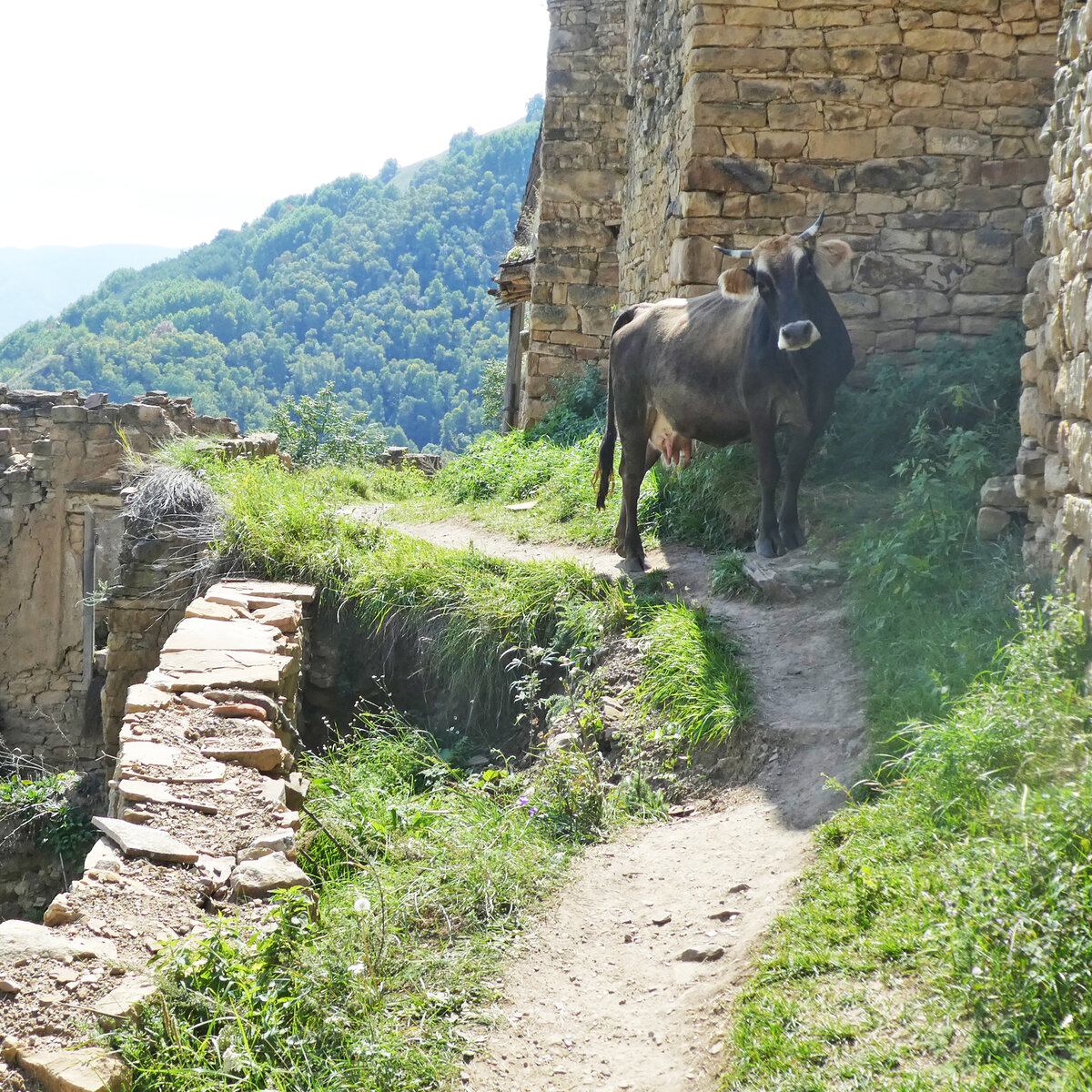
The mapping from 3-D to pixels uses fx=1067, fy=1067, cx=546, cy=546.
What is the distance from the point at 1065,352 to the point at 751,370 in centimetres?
217

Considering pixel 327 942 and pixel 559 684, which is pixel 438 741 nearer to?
pixel 559 684

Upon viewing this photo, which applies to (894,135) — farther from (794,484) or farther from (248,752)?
(248,752)

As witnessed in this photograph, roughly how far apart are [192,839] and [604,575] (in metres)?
2.99

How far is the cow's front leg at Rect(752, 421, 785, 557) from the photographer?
5.67 meters

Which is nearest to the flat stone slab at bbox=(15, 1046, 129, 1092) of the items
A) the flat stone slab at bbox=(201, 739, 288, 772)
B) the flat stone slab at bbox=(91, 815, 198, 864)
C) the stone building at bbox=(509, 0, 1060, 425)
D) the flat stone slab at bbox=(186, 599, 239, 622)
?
the flat stone slab at bbox=(91, 815, 198, 864)

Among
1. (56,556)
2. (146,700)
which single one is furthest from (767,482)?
(56,556)

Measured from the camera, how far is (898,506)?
513 centimetres

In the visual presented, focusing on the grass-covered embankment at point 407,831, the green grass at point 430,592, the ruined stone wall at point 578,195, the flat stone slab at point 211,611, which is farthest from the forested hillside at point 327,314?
the flat stone slab at point 211,611

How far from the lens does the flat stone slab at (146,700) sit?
4391mm

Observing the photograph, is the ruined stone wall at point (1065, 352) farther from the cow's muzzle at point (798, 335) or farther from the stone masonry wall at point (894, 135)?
the stone masonry wall at point (894, 135)

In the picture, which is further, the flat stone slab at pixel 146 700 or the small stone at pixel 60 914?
the flat stone slab at pixel 146 700

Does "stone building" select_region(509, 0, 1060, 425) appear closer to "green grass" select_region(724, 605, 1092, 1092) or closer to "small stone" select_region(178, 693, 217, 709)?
"green grass" select_region(724, 605, 1092, 1092)

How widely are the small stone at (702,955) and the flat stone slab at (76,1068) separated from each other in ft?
4.89

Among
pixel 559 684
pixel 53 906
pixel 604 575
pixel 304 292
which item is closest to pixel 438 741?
pixel 559 684
